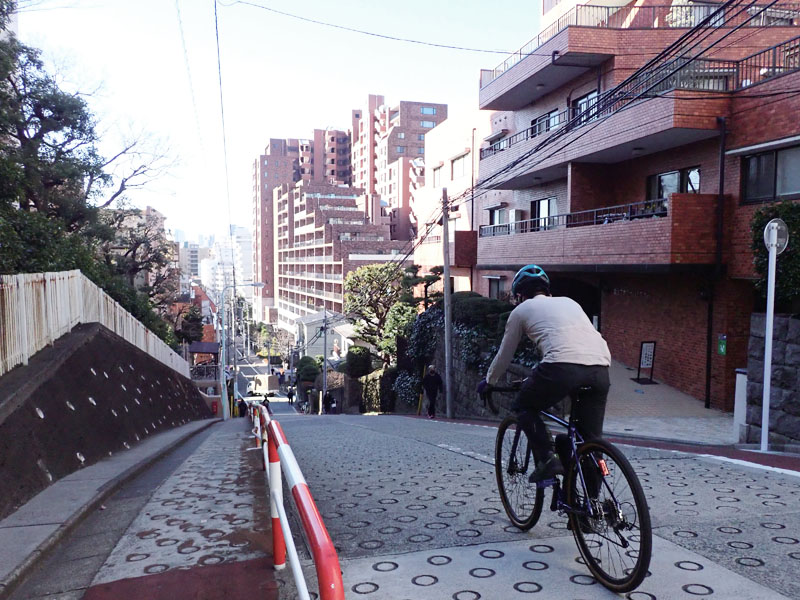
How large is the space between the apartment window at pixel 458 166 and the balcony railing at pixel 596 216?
7599 millimetres

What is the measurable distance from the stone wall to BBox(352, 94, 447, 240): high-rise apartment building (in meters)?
57.7

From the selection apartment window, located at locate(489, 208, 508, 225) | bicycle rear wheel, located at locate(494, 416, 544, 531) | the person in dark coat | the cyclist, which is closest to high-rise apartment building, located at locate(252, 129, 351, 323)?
apartment window, located at locate(489, 208, 508, 225)

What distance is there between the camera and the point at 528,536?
4027 millimetres

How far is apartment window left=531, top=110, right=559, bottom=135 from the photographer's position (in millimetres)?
21172

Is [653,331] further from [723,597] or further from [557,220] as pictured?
[723,597]

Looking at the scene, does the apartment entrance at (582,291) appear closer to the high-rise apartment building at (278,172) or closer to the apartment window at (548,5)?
the apartment window at (548,5)

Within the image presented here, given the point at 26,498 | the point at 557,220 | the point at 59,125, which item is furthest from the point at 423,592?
the point at 59,125

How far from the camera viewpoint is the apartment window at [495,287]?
26.8 meters

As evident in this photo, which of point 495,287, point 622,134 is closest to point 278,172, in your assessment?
point 495,287

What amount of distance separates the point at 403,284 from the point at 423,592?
2804cm

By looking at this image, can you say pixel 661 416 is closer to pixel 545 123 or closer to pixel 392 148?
pixel 545 123

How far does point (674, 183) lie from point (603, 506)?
15.5 m

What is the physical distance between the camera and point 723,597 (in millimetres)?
3000

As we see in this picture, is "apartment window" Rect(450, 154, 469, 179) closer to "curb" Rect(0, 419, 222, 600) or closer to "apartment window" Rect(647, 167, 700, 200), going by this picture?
"apartment window" Rect(647, 167, 700, 200)
